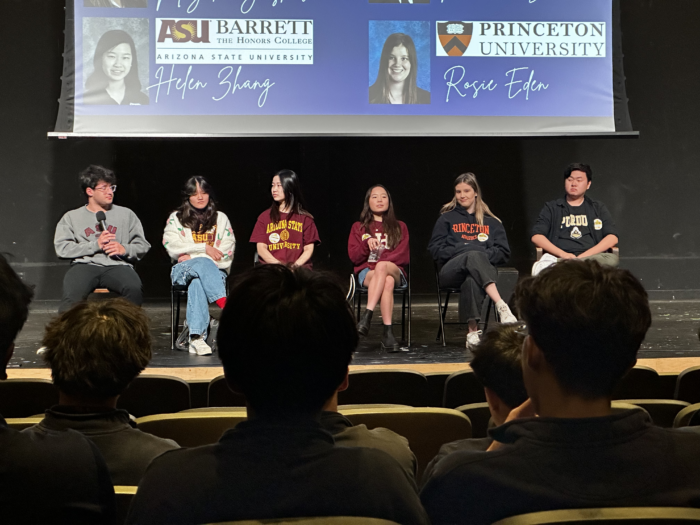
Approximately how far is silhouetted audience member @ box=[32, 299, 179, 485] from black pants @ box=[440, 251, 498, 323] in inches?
109

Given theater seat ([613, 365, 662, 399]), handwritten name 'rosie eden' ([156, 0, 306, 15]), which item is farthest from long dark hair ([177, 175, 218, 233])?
theater seat ([613, 365, 662, 399])

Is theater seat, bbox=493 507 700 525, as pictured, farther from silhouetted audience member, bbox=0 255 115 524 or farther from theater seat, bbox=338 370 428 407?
theater seat, bbox=338 370 428 407

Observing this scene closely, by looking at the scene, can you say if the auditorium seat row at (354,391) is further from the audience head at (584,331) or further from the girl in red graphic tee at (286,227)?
the girl in red graphic tee at (286,227)

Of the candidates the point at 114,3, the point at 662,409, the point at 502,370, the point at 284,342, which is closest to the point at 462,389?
the point at 662,409

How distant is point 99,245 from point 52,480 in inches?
125

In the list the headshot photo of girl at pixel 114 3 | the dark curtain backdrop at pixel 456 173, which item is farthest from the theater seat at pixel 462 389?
the headshot photo of girl at pixel 114 3

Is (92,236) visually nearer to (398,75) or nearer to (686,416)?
(398,75)

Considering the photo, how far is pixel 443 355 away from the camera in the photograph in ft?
12.1

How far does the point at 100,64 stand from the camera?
4.70m

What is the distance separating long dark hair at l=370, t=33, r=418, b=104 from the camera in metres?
4.86

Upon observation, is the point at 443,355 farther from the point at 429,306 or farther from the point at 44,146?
the point at 44,146

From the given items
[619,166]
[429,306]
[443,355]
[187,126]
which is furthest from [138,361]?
[619,166]

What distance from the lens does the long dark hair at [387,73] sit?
4.86 m

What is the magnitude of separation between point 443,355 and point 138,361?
8.13ft
